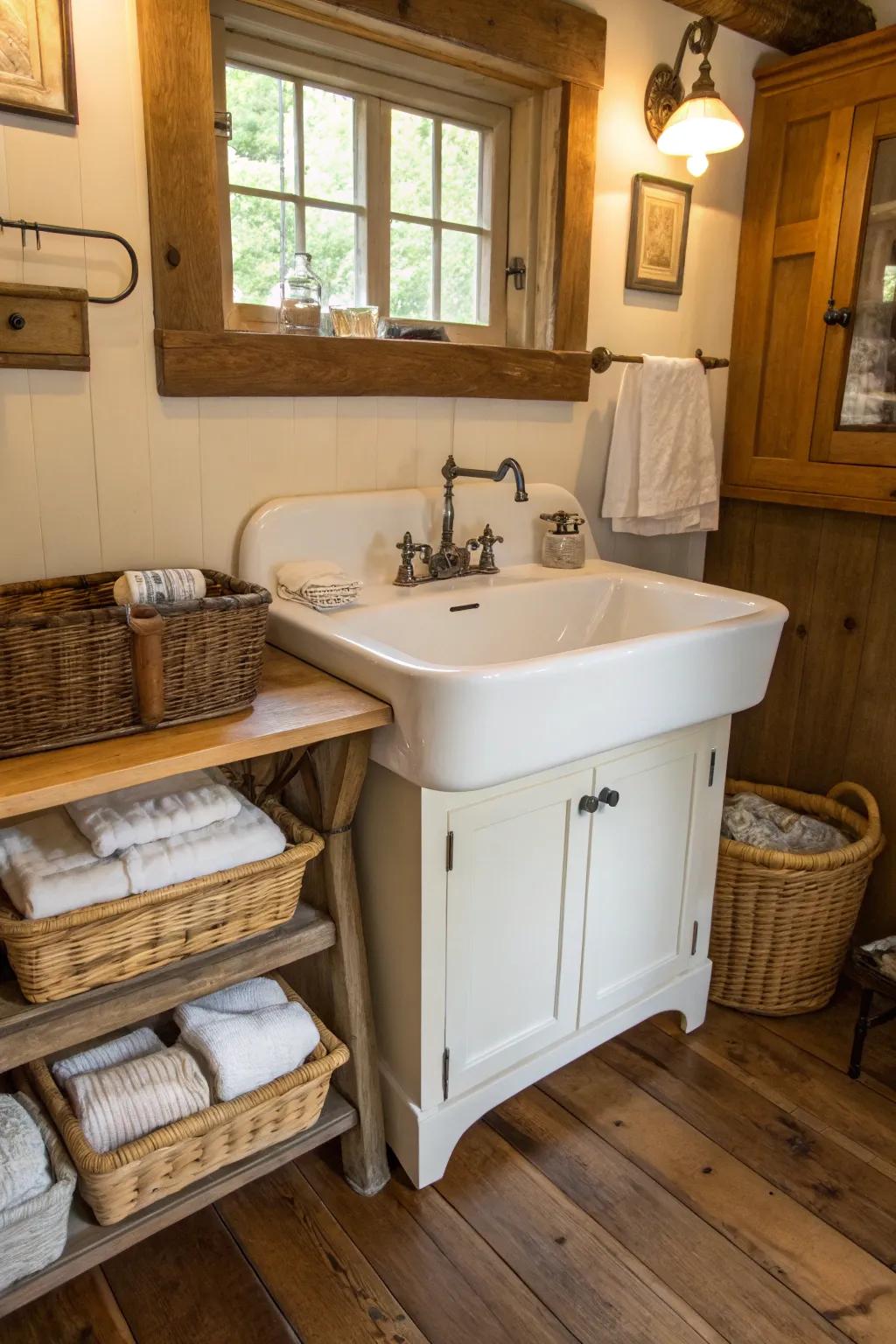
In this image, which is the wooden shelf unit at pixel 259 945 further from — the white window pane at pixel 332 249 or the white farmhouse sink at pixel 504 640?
the white window pane at pixel 332 249

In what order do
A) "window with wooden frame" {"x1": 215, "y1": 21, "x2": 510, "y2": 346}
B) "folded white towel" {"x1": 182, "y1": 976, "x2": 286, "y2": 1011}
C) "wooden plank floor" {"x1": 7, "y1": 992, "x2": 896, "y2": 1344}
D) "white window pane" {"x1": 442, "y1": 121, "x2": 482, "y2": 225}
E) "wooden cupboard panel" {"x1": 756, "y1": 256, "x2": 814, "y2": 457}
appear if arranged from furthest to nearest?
"wooden cupboard panel" {"x1": 756, "y1": 256, "x2": 814, "y2": 457} → "white window pane" {"x1": 442, "y1": 121, "x2": 482, "y2": 225} → "window with wooden frame" {"x1": 215, "y1": 21, "x2": 510, "y2": 346} → "folded white towel" {"x1": 182, "y1": 976, "x2": 286, "y2": 1011} → "wooden plank floor" {"x1": 7, "y1": 992, "x2": 896, "y2": 1344}

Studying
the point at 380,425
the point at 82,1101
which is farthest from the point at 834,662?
the point at 82,1101

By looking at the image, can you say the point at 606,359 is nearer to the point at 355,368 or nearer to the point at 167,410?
the point at 355,368

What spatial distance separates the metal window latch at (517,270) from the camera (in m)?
1.86

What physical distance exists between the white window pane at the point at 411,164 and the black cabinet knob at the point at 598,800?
112 cm

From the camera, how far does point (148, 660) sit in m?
1.05

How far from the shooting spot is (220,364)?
142cm

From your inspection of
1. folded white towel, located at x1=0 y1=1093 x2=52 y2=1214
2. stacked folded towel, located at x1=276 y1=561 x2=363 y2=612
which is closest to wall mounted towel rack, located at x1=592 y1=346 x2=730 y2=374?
stacked folded towel, located at x1=276 y1=561 x2=363 y2=612

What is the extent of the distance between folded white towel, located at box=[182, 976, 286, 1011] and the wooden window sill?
0.89m

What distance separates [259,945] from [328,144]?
4.41 ft

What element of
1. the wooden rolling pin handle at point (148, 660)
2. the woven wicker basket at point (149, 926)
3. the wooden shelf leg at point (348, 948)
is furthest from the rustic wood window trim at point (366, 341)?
the woven wicker basket at point (149, 926)

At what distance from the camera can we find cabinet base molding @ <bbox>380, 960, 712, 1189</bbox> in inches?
55.6

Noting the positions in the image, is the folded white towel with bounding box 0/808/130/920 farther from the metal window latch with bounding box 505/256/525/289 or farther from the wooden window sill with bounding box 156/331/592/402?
the metal window latch with bounding box 505/256/525/289

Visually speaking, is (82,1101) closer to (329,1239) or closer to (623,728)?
(329,1239)
